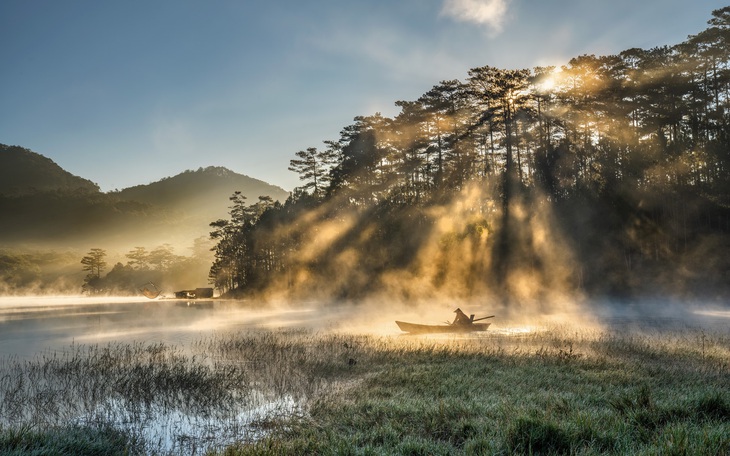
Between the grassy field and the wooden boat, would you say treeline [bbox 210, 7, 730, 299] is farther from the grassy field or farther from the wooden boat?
the grassy field

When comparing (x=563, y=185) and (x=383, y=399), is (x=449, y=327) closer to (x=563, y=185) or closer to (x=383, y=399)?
(x=383, y=399)

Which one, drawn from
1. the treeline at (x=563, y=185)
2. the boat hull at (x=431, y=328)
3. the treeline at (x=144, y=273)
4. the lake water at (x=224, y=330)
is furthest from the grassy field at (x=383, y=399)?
the treeline at (x=144, y=273)

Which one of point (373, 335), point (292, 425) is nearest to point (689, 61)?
point (373, 335)

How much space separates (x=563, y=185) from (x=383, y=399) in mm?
48544

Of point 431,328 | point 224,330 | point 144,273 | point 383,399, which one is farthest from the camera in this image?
point 144,273

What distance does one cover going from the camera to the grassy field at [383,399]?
8.07 meters

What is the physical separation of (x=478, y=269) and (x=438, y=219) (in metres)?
8.31

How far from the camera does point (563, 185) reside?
5494 cm

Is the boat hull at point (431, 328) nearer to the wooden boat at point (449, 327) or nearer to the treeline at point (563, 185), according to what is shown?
the wooden boat at point (449, 327)

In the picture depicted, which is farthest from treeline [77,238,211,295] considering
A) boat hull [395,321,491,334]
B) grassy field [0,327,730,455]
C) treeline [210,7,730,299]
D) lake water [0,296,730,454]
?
grassy field [0,327,730,455]

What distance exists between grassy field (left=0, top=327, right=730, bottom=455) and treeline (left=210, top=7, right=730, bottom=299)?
104 feet

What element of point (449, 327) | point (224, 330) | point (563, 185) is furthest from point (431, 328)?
point (563, 185)

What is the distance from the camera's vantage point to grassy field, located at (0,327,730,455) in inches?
318

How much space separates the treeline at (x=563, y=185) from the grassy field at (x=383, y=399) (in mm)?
31709
